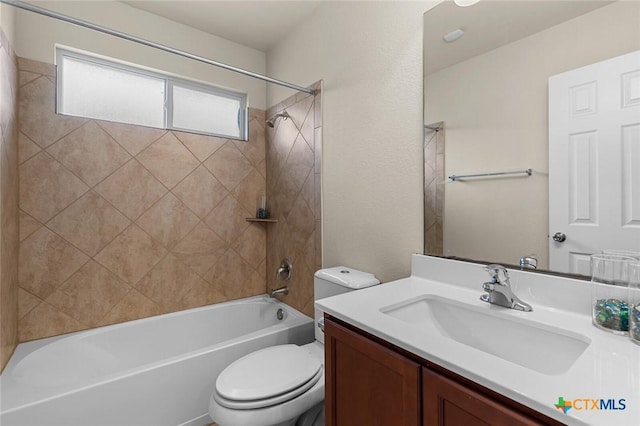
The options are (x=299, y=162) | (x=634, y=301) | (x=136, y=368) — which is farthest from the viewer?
(x=299, y=162)

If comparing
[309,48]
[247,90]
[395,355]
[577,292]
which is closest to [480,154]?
[577,292]

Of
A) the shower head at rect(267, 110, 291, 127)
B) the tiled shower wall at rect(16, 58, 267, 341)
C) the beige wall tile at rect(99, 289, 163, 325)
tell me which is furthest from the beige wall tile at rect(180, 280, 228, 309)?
the shower head at rect(267, 110, 291, 127)

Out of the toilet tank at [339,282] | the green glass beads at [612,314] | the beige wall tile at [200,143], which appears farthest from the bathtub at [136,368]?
the green glass beads at [612,314]

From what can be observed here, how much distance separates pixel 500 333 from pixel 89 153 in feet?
7.96

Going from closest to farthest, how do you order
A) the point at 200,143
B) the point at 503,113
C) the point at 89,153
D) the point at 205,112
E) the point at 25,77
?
the point at 503,113, the point at 25,77, the point at 89,153, the point at 200,143, the point at 205,112

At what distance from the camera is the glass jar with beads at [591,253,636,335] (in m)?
0.72

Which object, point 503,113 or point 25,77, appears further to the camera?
point 25,77

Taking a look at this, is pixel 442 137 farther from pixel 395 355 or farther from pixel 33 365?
pixel 33 365

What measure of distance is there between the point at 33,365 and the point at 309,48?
2.55 metres

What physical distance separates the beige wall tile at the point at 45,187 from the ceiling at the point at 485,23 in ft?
7.20

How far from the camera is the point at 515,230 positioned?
105 centimetres

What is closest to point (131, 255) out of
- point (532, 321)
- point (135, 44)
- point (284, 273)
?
point (284, 273)

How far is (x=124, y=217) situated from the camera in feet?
6.69

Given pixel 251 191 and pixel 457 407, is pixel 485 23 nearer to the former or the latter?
pixel 457 407
